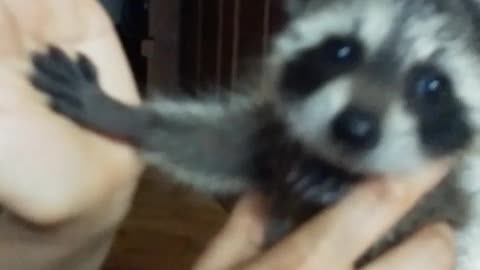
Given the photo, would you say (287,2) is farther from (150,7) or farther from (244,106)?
(150,7)

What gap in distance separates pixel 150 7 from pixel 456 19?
221cm

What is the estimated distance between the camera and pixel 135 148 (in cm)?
126

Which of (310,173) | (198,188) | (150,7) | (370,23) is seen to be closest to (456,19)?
(370,23)

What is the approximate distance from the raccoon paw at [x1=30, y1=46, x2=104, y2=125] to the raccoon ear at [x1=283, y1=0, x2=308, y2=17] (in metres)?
0.23

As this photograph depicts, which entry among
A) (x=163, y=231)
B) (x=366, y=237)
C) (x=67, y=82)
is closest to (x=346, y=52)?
(x=366, y=237)

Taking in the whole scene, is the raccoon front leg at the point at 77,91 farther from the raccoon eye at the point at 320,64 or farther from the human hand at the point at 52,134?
the raccoon eye at the point at 320,64

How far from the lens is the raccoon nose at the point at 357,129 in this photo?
3.50 ft

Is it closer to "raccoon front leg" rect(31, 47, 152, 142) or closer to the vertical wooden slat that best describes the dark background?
the vertical wooden slat

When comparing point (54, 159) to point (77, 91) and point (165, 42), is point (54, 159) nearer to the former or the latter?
point (77, 91)

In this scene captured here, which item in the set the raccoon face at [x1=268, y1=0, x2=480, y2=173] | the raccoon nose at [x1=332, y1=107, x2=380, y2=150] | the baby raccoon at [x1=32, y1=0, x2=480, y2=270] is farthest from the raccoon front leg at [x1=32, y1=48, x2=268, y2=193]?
the raccoon nose at [x1=332, y1=107, x2=380, y2=150]

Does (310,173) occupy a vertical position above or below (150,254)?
below

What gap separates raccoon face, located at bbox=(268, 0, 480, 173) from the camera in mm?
1101

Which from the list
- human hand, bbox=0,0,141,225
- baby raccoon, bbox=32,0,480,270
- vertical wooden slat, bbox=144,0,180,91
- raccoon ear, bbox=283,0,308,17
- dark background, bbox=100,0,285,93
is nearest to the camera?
human hand, bbox=0,0,141,225

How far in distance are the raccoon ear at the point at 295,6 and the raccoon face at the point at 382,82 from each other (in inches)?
0.9
